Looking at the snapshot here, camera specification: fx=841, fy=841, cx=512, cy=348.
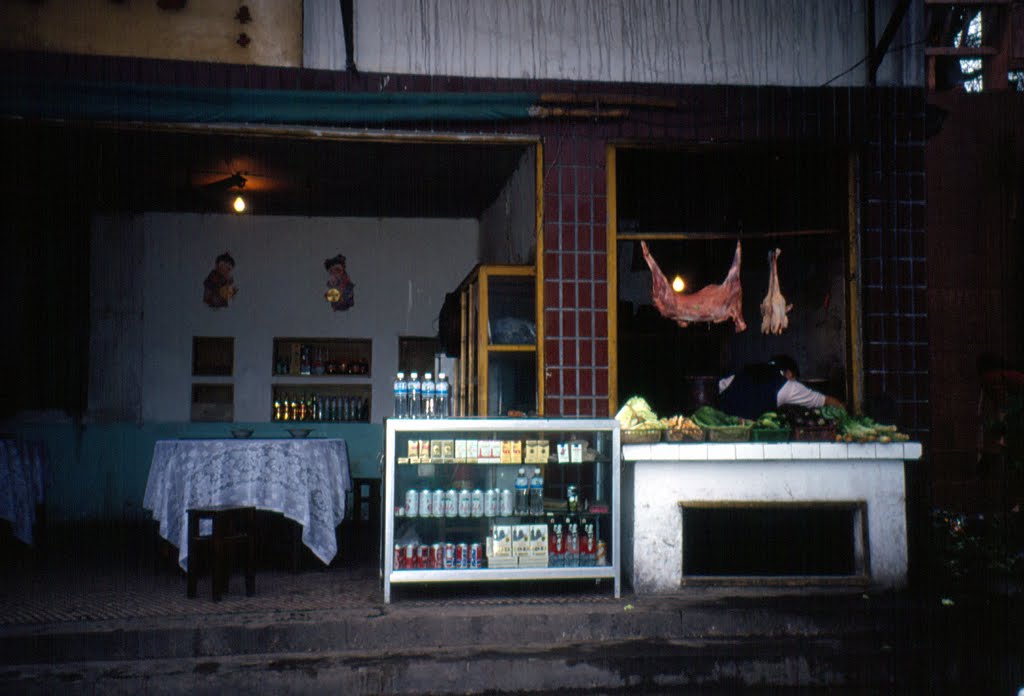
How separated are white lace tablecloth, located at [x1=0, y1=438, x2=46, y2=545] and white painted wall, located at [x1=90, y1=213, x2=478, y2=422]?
110 inches

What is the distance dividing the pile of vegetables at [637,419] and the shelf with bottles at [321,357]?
598 cm

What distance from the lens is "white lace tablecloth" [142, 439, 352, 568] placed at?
7645 mm

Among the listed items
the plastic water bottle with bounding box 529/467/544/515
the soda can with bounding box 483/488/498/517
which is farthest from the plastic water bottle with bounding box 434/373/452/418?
the plastic water bottle with bounding box 529/467/544/515

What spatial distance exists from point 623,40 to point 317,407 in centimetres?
677

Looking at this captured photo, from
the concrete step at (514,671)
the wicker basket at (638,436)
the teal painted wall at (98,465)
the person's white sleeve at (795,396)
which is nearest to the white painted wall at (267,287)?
the teal painted wall at (98,465)

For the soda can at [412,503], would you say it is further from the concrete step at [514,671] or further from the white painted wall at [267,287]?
the white painted wall at [267,287]

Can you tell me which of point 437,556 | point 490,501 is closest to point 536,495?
point 490,501

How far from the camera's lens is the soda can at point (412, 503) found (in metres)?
6.57

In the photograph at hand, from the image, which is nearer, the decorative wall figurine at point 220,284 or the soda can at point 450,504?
the soda can at point 450,504

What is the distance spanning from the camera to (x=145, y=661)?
560 cm

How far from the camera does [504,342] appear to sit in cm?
777

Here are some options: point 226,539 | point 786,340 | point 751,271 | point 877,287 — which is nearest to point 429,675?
point 226,539

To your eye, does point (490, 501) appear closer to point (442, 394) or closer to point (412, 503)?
point (412, 503)

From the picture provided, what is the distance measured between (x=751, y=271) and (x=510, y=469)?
6.92 m
